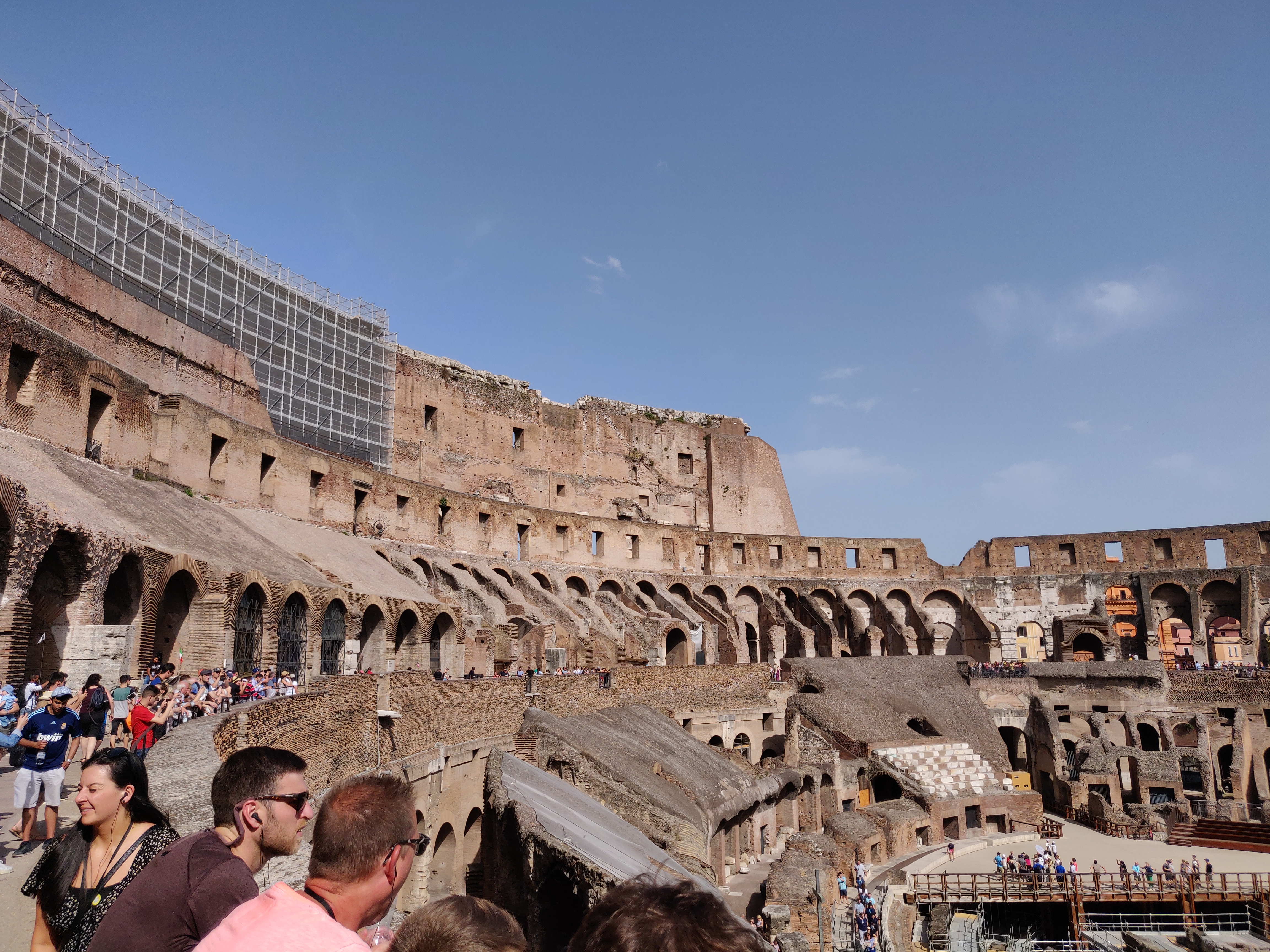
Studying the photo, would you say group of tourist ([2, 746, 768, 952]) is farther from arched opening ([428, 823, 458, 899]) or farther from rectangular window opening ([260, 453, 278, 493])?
rectangular window opening ([260, 453, 278, 493])

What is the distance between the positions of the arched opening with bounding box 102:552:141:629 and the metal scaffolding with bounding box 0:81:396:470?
1404 cm

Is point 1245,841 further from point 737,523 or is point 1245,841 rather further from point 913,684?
point 737,523

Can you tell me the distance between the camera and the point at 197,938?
275cm

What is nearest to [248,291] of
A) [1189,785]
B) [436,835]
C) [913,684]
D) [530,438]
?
[530,438]

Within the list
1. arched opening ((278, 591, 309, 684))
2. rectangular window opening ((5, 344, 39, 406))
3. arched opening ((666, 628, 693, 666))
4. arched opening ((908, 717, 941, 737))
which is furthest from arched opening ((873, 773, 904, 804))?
rectangular window opening ((5, 344, 39, 406))

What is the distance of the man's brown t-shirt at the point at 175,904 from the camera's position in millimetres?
2699

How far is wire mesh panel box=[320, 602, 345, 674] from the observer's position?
59.8 feet

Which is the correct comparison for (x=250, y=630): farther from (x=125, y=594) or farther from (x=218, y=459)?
(x=218, y=459)

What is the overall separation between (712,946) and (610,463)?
42911mm

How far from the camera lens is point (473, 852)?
734 inches

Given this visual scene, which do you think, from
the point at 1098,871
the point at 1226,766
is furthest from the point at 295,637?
the point at 1226,766

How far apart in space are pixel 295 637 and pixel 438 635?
7.22m

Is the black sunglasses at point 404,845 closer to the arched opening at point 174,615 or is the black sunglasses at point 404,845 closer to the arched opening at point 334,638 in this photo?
the arched opening at point 174,615

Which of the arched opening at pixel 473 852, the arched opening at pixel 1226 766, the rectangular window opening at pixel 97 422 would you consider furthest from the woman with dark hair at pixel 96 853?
the arched opening at pixel 1226 766
